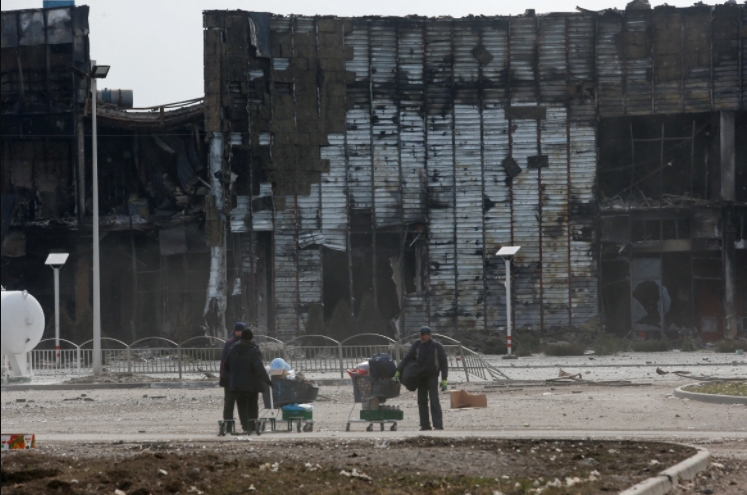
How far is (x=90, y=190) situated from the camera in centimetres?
4638

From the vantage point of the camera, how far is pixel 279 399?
1662 cm

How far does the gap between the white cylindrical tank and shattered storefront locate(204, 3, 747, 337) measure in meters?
35.5

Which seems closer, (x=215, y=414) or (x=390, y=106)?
(x=215, y=414)

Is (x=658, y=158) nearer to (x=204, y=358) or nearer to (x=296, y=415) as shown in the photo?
(x=204, y=358)

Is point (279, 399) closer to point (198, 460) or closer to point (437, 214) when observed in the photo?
point (198, 460)

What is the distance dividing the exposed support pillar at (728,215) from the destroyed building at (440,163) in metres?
A: 0.08

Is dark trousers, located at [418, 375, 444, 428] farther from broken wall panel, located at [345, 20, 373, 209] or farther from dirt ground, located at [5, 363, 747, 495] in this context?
broken wall panel, located at [345, 20, 373, 209]

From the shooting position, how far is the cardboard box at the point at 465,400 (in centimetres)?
2042

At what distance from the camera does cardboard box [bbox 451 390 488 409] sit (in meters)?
20.4

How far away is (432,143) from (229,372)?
95.3ft

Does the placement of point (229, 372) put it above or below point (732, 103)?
below

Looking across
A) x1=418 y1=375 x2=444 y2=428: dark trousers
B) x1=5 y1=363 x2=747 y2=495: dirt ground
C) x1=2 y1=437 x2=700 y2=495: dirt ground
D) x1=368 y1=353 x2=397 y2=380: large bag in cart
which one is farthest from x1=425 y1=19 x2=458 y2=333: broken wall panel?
x1=2 y1=437 x2=700 y2=495: dirt ground

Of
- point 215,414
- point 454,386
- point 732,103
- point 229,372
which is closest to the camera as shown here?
point 229,372

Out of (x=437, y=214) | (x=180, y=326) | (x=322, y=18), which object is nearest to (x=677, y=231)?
(x=437, y=214)
